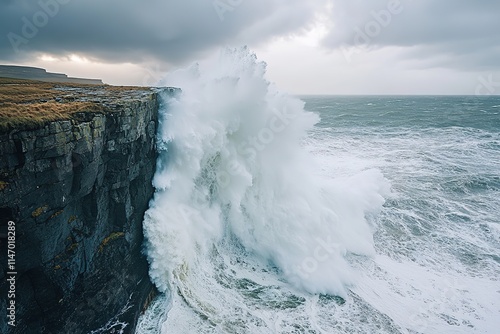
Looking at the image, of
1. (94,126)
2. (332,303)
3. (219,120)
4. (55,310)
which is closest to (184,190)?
(219,120)

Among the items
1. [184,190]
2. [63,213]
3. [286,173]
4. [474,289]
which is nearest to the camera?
[63,213]

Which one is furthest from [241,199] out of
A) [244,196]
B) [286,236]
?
[286,236]

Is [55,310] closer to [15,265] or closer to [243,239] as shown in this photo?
[15,265]

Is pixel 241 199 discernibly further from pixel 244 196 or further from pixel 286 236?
pixel 286 236

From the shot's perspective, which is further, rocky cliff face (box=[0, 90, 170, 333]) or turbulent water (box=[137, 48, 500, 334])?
turbulent water (box=[137, 48, 500, 334])
